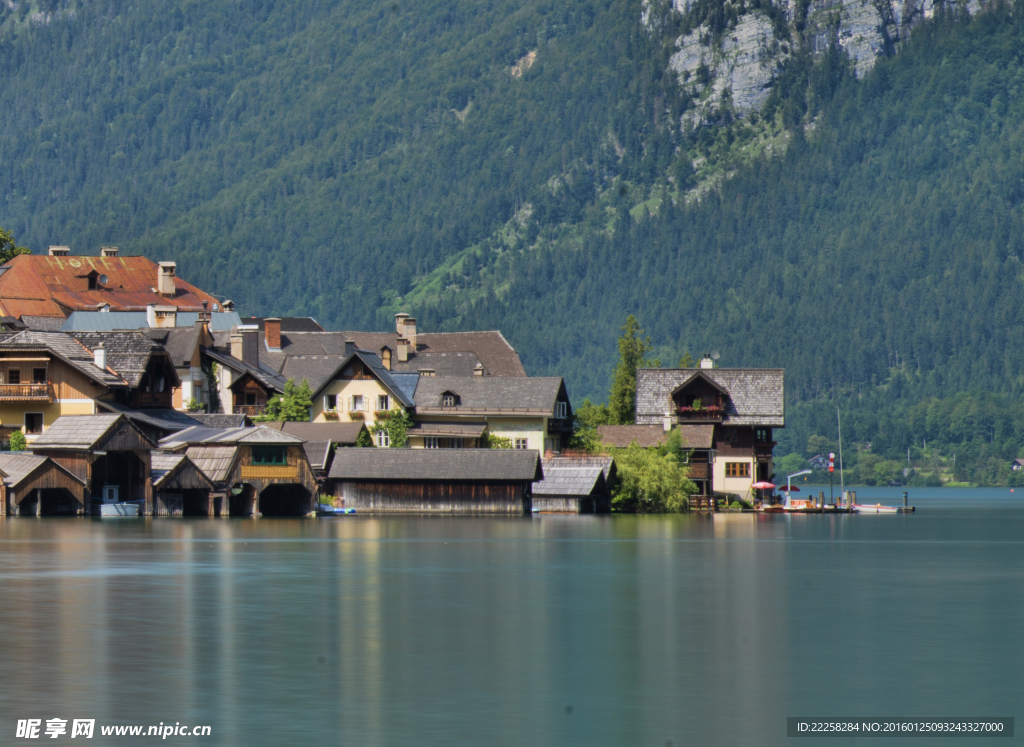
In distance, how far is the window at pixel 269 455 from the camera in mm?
100562

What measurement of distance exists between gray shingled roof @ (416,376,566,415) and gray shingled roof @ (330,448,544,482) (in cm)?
1263

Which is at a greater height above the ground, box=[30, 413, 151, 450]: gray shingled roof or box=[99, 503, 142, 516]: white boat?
box=[30, 413, 151, 450]: gray shingled roof

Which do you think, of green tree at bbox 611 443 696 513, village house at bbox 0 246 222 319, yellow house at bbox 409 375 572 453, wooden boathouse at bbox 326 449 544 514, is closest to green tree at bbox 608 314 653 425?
yellow house at bbox 409 375 572 453

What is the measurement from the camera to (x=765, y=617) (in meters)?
48.7

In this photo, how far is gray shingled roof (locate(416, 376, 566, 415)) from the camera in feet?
404

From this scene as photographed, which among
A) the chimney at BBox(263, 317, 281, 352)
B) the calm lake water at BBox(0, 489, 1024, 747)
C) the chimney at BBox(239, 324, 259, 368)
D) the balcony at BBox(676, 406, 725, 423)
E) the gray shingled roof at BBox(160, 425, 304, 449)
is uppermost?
the chimney at BBox(263, 317, 281, 352)

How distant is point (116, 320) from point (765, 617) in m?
103

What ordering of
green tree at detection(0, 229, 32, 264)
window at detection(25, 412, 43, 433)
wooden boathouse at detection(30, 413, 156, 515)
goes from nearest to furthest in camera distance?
wooden boathouse at detection(30, 413, 156, 515), window at detection(25, 412, 43, 433), green tree at detection(0, 229, 32, 264)

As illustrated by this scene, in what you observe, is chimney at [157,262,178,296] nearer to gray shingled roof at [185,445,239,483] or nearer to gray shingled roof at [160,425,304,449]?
gray shingled roof at [160,425,304,449]

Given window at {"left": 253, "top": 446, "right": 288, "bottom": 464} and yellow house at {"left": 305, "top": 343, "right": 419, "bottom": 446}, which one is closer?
window at {"left": 253, "top": 446, "right": 288, "bottom": 464}

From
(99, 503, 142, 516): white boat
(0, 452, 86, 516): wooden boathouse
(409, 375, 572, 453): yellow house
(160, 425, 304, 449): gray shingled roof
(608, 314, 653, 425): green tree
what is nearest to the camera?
(0, 452, 86, 516): wooden boathouse

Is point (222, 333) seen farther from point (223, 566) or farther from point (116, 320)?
point (223, 566)

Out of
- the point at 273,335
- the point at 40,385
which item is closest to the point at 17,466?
the point at 40,385

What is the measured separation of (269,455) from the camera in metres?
101
